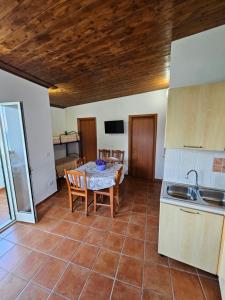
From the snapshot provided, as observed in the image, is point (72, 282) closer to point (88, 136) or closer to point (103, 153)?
point (103, 153)

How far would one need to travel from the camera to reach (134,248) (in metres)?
1.94

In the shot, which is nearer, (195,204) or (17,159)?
(195,204)

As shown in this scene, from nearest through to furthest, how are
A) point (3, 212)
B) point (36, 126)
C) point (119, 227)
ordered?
1. point (119, 227)
2. point (3, 212)
3. point (36, 126)

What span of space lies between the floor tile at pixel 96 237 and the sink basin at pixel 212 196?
1.52 metres

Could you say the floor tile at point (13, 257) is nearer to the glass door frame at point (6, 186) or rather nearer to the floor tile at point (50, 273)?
the floor tile at point (50, 273)

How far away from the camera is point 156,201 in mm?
3141

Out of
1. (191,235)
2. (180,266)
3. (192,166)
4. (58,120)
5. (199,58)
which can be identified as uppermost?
(199,58)

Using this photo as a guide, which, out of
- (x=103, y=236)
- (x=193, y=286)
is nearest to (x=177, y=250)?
(x=193, y=286)

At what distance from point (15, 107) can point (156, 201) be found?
10.6 feet

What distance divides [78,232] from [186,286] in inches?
59.8

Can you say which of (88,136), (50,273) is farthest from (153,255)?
(88,136)

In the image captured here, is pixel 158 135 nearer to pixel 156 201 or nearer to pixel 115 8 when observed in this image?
pixel 156 201

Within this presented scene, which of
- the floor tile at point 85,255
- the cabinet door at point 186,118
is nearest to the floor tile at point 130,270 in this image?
the floor tile at point 85,255

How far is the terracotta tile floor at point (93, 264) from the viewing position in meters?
1.43
